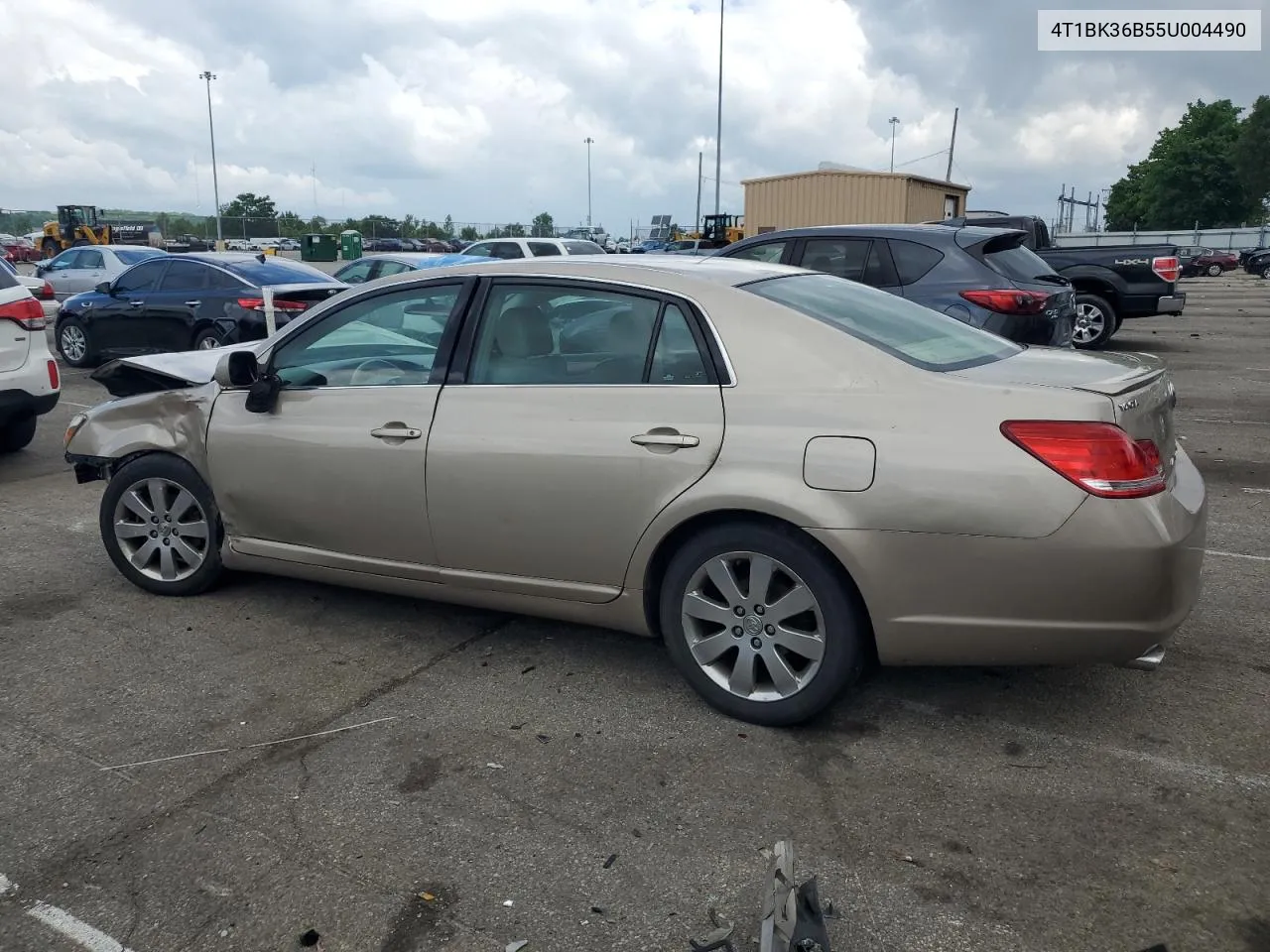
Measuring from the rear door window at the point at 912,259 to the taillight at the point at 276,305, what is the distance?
6.39 metres

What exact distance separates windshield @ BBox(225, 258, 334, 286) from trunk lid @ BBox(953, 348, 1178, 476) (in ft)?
33.3

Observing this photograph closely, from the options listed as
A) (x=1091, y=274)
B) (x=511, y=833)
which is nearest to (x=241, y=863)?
(x=511, y=833)

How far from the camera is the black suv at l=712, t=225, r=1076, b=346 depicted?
28.7 ft

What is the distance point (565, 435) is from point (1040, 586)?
1659 millimetres

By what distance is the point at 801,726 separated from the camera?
11.9ft

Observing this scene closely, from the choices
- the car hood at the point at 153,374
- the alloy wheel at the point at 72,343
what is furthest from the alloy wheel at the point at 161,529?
the alloy wheel at the point at 72,343

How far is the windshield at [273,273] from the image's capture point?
1232 cm

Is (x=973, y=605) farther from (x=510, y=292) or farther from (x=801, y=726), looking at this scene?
(x=510, y=292)

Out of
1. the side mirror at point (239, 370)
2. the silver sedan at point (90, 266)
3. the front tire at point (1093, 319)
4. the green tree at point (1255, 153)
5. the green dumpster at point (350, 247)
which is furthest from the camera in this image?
the green tree at point (1255, 153)

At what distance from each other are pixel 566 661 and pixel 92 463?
265 cm

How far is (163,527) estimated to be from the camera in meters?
4.97

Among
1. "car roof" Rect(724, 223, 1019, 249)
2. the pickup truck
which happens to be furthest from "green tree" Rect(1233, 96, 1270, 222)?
"car roof" Rect(724, 223, 1019, 249)

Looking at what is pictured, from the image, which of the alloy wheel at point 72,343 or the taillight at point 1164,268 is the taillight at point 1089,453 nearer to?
the taillight at point 1164,268

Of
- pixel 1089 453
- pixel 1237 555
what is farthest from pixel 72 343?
pixel 1089 453
